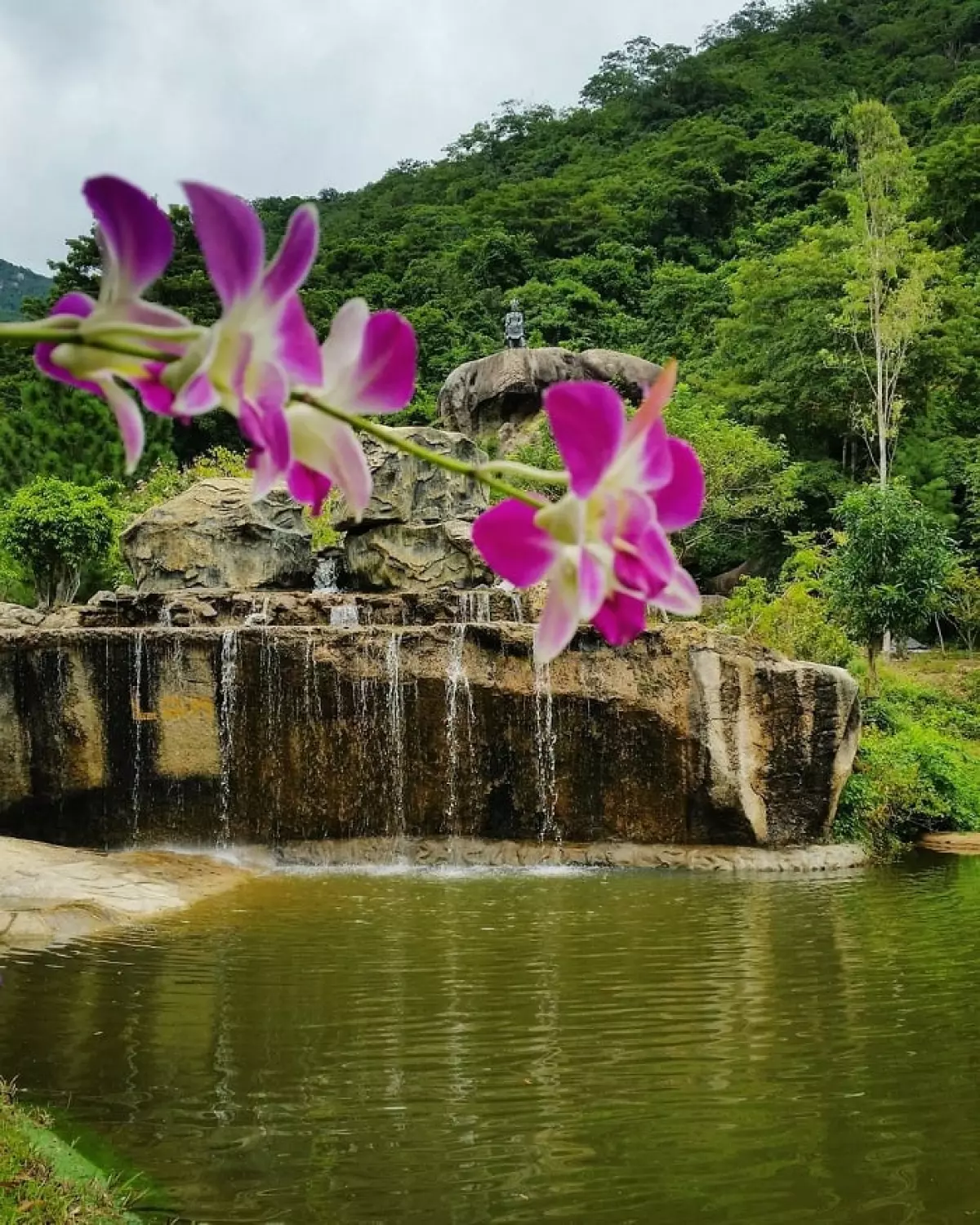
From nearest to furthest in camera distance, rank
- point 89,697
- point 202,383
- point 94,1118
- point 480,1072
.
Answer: point 202,383, point 94,1118, point 480,1072, point 89,697

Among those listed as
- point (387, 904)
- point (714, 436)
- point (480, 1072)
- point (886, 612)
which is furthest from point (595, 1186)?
point (714, 436)

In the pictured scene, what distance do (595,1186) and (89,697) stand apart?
9248 millimetres

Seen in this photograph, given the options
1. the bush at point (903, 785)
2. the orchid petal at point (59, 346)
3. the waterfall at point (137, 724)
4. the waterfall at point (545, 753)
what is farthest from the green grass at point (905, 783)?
the orchid petal at point (59, 346)

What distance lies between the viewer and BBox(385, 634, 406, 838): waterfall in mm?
11547

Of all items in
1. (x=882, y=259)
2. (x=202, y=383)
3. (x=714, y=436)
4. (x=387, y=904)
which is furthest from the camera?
(x=882, y=259)

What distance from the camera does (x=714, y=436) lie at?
19359 mm

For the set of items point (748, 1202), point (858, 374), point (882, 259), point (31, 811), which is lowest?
point (748, 1202)

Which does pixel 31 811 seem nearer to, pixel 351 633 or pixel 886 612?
pixel 351 633

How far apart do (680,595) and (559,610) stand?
0.22 ft

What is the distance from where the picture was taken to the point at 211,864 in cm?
1029

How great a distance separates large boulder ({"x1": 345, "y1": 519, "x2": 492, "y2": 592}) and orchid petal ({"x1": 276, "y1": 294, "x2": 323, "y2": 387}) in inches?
577

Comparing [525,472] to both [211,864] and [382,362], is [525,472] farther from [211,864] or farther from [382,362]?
[211,864]

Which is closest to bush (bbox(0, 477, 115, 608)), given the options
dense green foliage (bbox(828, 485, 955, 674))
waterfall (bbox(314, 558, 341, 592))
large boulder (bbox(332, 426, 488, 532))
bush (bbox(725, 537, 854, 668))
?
waterfall (bbox(314, 558, 341, 592))

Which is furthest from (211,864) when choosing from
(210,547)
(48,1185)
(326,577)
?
(48,1185)
